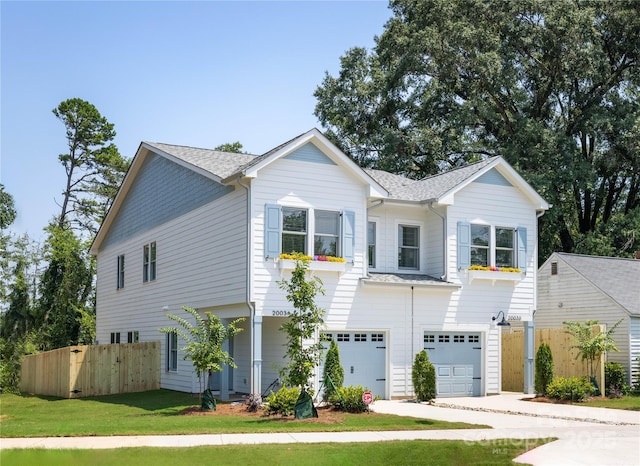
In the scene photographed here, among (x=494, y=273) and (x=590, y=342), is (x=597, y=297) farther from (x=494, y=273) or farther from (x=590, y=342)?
(x=494, y=273)

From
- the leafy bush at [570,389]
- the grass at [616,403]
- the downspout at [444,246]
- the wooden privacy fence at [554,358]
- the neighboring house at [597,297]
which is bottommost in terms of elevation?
the grass at [616,403]

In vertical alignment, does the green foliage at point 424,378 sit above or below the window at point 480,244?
below

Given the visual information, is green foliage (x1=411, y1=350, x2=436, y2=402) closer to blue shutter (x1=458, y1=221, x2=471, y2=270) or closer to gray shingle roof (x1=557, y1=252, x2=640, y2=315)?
blue shutter (x1=458, y1=221, x2=471, y2=270)

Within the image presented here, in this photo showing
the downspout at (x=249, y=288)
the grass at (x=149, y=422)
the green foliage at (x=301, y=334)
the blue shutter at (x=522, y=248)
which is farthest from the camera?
the blue shutter at (x=522, y=248)

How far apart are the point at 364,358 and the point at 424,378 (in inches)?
73.6

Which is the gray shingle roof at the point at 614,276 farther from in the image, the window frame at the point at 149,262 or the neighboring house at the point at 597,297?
the window frame at the point at 149,262

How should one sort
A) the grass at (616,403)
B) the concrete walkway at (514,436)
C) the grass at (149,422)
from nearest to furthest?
1. the concrete walkway at (514,436)
2. the grass at (149,422)
3. the grass at (616,403)

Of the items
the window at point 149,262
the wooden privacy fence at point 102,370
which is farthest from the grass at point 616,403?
the window at point 149,262

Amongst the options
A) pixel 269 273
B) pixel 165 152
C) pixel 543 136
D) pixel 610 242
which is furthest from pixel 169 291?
pixel 610 242

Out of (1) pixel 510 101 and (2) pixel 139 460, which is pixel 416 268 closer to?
(2) pixel 139 460

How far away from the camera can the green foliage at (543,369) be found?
23.9 m

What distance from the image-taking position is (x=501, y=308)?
2467cm

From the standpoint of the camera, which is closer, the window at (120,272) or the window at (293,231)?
the window at (293,231)

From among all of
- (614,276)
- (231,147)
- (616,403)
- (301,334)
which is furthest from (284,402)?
(231,147)
